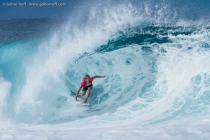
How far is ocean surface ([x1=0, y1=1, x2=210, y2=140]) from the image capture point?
178 inches

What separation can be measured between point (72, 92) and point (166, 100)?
259 cm

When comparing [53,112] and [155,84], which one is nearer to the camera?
[53,112]

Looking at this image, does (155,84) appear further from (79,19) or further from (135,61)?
(79,19)

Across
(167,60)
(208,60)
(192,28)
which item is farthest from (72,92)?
(192,28)

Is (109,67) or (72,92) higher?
(109,67)

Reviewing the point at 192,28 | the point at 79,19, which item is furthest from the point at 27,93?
the point at 192,28

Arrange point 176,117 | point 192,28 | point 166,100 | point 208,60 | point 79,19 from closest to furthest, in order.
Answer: point 176,117
point 166,100
point 208,60
point 192,28
point 79,19

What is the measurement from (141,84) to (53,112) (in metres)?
2.57

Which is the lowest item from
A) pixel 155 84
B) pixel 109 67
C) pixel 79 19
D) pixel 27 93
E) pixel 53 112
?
pixel 53 112

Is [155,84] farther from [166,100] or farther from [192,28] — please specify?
[192,28]

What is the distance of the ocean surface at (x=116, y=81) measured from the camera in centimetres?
452

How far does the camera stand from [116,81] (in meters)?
7.90

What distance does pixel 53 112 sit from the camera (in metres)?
6.57

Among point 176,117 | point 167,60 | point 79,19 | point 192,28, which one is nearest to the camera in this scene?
point 176,117
